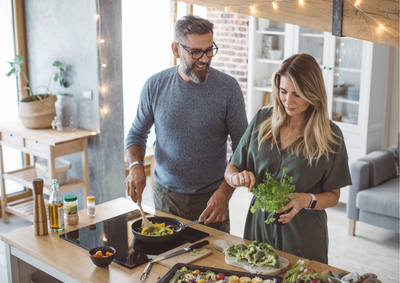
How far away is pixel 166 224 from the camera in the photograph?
2.04 m

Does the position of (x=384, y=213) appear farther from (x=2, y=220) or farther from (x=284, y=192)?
(x=2, y=220)

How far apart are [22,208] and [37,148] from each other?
740mm

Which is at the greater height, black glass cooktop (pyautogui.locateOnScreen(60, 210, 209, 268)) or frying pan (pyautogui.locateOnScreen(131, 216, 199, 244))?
frying pan (pyautogui.locateOnScreen(131, 216, 199, 244))

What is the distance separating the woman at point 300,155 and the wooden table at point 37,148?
2.07 m

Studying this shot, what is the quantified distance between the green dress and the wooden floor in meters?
1.62

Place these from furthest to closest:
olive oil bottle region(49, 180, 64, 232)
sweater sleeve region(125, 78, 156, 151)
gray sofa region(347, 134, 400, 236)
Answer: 1. gray sofa region(347, 134, 400, 236)
2. sweater sleeve region(125, 78, 156, 151)
3. olive oil bottle region(49, 180, 64, 232)

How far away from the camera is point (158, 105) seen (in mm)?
2303

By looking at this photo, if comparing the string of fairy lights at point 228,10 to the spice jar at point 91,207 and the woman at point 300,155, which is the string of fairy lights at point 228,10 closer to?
the woman at point 300,155

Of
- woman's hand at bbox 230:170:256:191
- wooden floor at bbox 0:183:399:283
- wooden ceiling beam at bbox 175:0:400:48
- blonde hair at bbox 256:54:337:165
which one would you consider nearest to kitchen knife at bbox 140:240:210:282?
woman's hand at bbox 230:170:256:191

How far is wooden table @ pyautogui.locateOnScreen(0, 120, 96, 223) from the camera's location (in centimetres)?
360

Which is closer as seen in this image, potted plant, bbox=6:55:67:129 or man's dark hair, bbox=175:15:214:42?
man's dark hair, bbox=175:15:214:42

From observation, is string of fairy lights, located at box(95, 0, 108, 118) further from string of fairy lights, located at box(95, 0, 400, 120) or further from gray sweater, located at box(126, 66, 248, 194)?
gray sweater, located at box(126, 66, 248, 194)

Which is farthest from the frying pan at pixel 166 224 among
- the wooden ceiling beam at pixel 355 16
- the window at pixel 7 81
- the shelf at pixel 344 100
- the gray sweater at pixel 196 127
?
the shelf at pixel 344 100

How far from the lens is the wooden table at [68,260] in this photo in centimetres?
161
